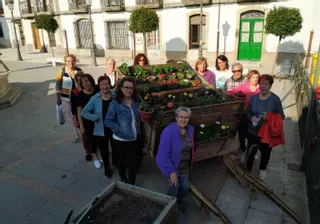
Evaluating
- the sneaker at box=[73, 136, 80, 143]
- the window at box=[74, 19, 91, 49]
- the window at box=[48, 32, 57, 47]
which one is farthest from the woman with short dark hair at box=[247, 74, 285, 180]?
the window at box=[48, 32, 57, 47]

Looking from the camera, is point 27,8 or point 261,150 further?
point 27,8

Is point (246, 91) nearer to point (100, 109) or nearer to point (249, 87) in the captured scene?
point (249, 87)

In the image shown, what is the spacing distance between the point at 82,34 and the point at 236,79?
20.3 metres

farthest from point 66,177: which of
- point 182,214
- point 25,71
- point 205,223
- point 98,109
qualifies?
point 25,71

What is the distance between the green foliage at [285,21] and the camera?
10891 mm

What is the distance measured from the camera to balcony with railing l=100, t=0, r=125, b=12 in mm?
19016

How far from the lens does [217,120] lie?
347 centimetres

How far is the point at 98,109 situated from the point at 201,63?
87.0 inches

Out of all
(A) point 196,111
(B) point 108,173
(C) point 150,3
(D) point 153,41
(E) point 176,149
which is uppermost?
(C) point 150,3

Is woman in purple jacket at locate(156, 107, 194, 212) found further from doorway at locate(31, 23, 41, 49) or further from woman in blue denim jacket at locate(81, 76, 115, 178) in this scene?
doorway at locate(31, 23, 41, 49)

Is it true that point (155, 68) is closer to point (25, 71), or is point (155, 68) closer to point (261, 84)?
point (261, 84)

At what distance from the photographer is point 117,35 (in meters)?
20.2

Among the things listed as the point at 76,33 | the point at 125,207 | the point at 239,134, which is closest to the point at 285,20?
the point at 239,134

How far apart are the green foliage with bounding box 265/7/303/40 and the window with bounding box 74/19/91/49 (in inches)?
603
